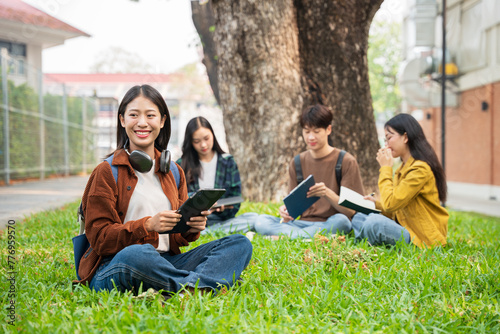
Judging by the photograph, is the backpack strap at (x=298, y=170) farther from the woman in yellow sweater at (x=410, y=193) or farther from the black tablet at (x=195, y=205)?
the black tablet at (x=195, y=205)

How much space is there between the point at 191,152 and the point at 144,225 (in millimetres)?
2604

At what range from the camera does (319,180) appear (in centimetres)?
478

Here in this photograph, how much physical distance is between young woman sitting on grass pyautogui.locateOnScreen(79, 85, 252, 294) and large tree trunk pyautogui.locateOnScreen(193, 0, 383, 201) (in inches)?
150

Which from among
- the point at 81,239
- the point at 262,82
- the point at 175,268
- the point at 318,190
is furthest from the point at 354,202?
the point at 262,82

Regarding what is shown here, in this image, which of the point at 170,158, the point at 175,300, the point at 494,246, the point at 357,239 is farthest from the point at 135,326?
the point at 494,246

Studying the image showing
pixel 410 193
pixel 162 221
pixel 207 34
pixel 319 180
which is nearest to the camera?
pixel 162 221

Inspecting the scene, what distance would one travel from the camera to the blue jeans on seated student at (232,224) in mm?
4988

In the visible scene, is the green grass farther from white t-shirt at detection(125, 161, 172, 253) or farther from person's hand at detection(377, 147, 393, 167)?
person's hand at detection(377, 147, 393, 167)

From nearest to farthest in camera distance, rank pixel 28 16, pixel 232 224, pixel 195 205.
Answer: pixel 195 205 → pixel 232 224 → pixel 28 16

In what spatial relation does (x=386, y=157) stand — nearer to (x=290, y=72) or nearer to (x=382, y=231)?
(x=382, y=231)

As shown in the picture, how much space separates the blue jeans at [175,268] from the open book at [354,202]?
1.27m

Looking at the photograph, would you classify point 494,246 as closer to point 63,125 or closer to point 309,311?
point 309,311

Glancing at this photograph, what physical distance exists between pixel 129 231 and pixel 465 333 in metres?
1.79

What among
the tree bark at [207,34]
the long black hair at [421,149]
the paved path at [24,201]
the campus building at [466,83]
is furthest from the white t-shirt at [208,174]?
the campus building at [466,83]
